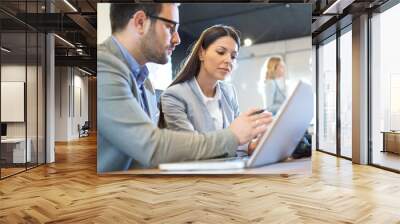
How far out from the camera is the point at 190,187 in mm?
5734

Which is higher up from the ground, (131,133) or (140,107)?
(140,107)

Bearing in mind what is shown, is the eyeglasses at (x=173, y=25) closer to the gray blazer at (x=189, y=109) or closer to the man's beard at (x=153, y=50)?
the man's beard at (x=153, y=50)

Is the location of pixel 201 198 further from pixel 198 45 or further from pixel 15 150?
pixel 15 150

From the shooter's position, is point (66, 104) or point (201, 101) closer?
point (201, 101)

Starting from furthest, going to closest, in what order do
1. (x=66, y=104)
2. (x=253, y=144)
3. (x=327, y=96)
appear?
(x=66, y=104)
(x=327, y=96)
(x=253, y=144)

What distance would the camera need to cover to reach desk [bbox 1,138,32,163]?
6.87 metres

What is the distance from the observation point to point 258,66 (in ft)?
21.6

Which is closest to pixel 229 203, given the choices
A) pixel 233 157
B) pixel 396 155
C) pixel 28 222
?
pixel 233 157

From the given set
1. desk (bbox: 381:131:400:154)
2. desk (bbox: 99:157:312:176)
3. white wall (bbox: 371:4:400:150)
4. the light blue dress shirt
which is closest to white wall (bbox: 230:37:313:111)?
desk (bbox: 99:157:312:176)

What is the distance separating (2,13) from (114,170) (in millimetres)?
3166

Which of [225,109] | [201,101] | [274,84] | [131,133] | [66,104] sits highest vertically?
[274,84]

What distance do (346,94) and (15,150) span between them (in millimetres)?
7219

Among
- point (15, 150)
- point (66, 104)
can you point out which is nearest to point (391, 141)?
point (15, 150)

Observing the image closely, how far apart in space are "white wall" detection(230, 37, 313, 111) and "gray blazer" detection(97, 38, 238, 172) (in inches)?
27.7
